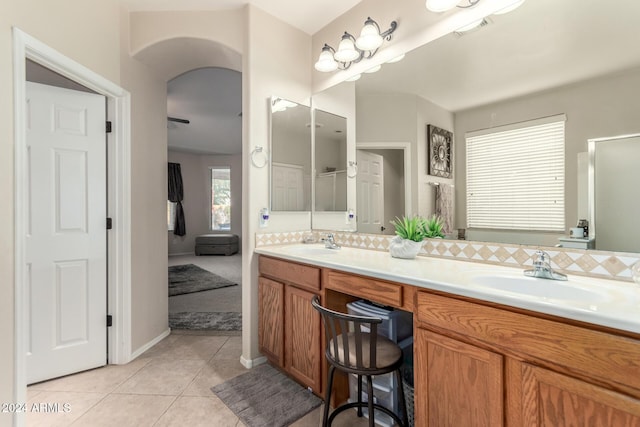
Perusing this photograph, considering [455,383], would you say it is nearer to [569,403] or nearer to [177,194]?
[569,403]

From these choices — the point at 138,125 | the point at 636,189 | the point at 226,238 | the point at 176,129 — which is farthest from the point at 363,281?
the point at 226,238

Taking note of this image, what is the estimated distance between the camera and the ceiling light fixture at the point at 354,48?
6.43 ft

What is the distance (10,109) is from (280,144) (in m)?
1.57

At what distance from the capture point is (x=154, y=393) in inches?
73.7

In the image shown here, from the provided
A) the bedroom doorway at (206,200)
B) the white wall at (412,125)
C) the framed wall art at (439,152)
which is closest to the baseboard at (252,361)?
the bedroom doorway at (206,200)

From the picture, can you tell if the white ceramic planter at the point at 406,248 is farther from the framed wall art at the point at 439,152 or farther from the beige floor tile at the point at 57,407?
the beige floor tile at the point at 57,407

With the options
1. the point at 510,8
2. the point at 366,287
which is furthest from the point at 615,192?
the point at 366,287

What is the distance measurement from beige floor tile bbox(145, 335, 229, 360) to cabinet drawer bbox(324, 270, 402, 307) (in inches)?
57.3

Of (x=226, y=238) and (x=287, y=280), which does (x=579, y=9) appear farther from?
(x=226, y=238)

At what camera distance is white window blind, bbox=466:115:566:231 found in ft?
4.52

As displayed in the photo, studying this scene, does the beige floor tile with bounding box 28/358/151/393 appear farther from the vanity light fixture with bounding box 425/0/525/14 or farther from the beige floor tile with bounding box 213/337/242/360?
the vanity light fixture with bounding box 425/0/525/14

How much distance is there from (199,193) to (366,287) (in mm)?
7577

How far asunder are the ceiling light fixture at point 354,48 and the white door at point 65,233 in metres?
1.77

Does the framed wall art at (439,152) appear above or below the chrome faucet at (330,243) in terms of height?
above
